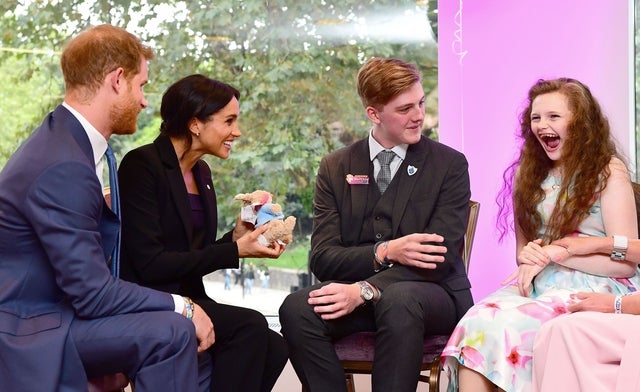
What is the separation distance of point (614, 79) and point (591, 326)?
9.83 feet

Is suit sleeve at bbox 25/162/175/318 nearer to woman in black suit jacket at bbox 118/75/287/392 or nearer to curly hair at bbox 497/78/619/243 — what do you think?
woman in black suit jacket at bbox 118/75/287/392

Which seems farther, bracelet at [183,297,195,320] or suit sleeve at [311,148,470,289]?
suit sleeve at [311,148,470,289]

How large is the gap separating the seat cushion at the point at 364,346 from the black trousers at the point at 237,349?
0.31 meters

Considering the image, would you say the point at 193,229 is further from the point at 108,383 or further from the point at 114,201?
the point at 108,383

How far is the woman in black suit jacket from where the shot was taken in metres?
3.38

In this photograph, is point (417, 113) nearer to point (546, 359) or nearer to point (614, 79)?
point (546, 359)

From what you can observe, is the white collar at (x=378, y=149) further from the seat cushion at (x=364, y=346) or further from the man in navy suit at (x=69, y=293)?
the man in navy suit at (x=69, y=293)

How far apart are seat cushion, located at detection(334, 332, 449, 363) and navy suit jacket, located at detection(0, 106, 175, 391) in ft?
3.19

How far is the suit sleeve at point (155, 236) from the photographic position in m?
3.38

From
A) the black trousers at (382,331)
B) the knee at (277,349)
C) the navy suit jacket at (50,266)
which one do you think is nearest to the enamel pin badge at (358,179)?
the black trousers at (382,331)

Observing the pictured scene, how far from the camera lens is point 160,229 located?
3.44 metres

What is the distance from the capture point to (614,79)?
5.64 meters

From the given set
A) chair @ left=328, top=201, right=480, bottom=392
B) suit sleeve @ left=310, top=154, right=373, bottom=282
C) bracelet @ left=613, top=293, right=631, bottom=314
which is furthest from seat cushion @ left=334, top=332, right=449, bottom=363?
bracelet @ left=613, top=293, right=631, bottom=314

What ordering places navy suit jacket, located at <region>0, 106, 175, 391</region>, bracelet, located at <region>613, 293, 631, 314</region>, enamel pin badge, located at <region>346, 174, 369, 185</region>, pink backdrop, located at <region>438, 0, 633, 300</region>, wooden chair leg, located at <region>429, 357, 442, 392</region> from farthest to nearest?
1. pink backdrop, located at <region>438, 0, 633, 300</region>
2. enamel pin badge, located at <region>346, 174, 369, 185</region>
3. wooden chair leg, located at <region>429, 357, 442, 392</region>
4. bracelet, located at <region>613, 293, 631, 314</region>
5. navy suit jacket, located at <region>0, 106, 175, 391</region>
